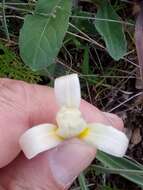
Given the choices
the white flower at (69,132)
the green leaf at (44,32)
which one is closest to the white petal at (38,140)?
the white flower at (69,132)

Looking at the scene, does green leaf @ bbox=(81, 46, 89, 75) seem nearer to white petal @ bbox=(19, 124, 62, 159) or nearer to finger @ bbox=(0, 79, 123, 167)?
finger @ bbox=(0, 79, 123, 167)

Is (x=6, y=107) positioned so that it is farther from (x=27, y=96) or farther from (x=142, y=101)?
(x=142, y=101)

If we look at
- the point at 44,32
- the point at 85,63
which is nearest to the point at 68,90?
the point at 44,32

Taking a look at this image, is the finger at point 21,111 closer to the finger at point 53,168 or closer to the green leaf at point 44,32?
the finger at point 53,168

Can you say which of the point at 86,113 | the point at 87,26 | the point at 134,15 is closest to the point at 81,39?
the point at 87,26

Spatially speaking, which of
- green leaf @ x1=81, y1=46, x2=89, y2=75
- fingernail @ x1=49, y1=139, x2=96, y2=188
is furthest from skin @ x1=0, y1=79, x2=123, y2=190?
green leaf @ x1=81, y1=46, x2=89, y2=75
